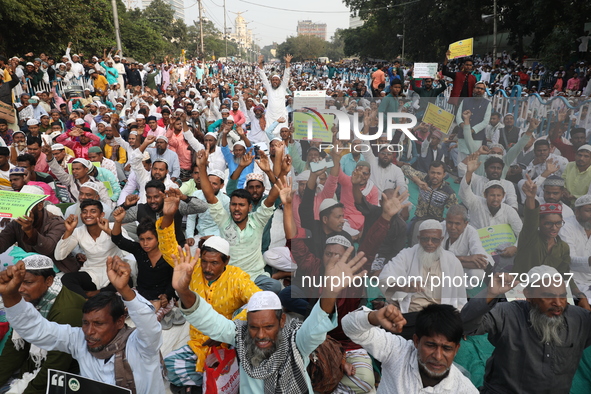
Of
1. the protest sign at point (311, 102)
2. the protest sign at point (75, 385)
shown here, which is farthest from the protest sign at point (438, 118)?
the protest sign at point (75, 385)

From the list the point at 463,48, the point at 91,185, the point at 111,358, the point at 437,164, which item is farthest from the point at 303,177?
the point at 463,48

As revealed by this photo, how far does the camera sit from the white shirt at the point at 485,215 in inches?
82.9

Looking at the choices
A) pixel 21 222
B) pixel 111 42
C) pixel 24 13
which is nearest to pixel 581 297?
pixel 21 222

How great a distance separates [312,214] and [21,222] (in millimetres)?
2334

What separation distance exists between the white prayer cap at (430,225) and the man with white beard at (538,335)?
413mm

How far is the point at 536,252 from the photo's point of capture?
6.73 feet

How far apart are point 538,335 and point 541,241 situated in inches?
19.6

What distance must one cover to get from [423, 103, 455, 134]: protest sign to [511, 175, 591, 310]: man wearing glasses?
0.53m

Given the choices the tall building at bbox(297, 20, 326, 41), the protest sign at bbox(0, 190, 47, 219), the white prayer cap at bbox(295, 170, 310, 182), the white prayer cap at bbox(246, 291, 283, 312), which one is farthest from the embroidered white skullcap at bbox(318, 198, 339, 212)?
the tall building at bbox(297, 20, 326, 41)

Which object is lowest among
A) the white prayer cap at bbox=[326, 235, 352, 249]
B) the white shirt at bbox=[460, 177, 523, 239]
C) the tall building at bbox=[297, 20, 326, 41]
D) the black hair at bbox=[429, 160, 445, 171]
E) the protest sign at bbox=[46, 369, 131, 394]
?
the protest sign at bbox=[46, 369, 131, 394]

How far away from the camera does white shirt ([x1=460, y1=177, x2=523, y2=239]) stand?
6.90ft

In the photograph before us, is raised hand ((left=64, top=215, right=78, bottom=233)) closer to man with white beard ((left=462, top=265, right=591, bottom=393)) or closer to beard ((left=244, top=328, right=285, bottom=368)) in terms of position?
beard ((left=244, top=328, right=285, bottom=368))

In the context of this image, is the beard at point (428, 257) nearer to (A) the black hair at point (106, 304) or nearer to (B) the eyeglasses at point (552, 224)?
(B) the eyeglasses at point (552, 224)

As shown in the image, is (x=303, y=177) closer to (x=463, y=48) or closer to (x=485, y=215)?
(x=485, y=215)
